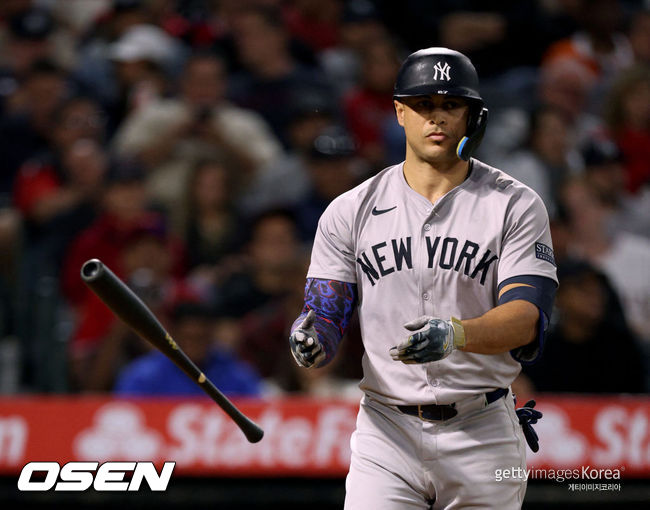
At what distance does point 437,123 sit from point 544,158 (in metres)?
4.07

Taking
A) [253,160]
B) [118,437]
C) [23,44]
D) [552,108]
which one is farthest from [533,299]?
[23,44]

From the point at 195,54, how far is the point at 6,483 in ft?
10.7

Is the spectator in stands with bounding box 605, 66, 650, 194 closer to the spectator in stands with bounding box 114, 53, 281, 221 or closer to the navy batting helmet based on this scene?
the spectator in stands with bounding box 114, 53, 281, 221

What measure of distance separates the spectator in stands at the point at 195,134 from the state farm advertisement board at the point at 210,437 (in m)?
1.73

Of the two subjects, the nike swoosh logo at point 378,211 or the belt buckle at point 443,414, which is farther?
the nike swoosh logo at point 378,211

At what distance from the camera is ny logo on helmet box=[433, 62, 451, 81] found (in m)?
2.95

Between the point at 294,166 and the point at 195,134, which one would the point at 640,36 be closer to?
the point at 294,166

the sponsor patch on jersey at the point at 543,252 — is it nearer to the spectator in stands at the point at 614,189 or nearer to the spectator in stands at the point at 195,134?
the spectator in stands at the point at 195,134

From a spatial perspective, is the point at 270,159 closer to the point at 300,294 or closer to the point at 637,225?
the point at 300,294

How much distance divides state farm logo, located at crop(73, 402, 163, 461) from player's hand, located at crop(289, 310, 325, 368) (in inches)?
97.5

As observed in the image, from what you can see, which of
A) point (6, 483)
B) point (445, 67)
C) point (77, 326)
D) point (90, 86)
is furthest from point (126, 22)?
point (445, 67)

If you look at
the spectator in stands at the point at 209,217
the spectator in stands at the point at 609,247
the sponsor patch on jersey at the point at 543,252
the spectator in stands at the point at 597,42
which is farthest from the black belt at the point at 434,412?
the spectator in stands at the point at 597,42

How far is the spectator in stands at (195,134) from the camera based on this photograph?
659cm

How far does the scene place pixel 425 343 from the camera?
8.59ft
